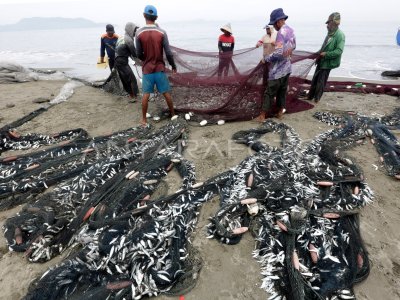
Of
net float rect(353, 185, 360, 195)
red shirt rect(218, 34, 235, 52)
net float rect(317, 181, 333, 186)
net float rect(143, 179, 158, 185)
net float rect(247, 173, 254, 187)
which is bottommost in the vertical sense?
net float rect(143, 179, 158, 185)

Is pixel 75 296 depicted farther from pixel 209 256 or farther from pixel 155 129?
pixel 155 129

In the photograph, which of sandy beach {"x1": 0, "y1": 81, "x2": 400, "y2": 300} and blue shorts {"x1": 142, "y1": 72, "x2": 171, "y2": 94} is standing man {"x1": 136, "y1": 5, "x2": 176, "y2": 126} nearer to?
blue shorts {"x1": 142, "y1": 72, "x2": 171, "y2": 94}

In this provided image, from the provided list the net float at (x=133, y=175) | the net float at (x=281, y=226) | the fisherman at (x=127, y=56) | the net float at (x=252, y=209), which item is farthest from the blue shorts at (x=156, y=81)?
the net float at (x=281, y=226)

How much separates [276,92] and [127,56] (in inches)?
179

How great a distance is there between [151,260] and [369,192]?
3.13 metres

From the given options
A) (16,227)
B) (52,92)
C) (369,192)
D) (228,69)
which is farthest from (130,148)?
(52,92)

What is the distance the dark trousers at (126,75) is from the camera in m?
7.79

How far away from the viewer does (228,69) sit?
21.0 ft

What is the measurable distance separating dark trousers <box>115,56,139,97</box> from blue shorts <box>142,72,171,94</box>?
2.16 m

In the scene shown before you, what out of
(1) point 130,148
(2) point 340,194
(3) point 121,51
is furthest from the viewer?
(3) point 121,51

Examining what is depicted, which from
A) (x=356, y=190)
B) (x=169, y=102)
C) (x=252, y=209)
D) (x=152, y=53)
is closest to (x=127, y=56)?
(x=152, y=53)

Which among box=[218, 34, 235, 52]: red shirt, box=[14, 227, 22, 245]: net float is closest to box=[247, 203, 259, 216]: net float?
box=[14, 227, 22, 245]: net float

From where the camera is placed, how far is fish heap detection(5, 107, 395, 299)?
98.8 inches

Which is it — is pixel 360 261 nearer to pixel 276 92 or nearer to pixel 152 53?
pixel 276 92
